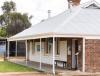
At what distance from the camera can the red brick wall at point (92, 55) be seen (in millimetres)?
24266

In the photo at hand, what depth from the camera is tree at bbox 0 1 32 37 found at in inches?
2499

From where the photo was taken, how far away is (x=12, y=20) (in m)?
69.3

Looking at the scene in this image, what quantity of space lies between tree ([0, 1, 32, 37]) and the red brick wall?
39.1 metres

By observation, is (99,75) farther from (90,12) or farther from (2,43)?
(2,43)

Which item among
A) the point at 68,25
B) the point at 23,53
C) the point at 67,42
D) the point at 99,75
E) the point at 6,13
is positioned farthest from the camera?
the point at 6,13

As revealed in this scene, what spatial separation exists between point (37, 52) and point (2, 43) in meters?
17.2

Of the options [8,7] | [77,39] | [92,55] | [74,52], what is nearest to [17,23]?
[8,7]

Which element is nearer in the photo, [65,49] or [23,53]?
[65,49]

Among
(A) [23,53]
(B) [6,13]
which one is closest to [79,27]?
(A) [23,53]

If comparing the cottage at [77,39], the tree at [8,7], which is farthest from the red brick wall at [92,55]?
the tree at [8,7]

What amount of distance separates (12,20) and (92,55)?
46290mm

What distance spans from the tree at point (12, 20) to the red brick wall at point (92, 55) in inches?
1540

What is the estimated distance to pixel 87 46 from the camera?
24297 millimetres

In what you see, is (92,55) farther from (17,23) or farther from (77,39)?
(17,23)
